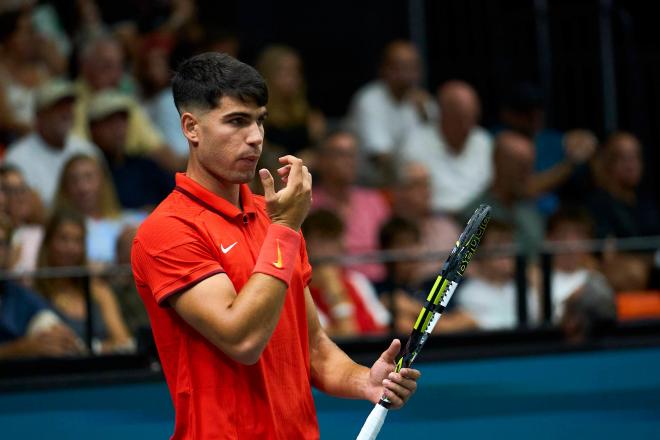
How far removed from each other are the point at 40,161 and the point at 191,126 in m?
4.67

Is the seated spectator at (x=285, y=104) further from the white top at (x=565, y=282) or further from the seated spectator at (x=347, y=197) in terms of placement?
the white top at (x=565, y=282)

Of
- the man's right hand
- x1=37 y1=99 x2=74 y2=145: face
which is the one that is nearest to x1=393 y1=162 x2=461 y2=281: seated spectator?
x1=37 y1=99 x2=74 y2=145: face

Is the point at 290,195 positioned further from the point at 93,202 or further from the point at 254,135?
the point at 93,202

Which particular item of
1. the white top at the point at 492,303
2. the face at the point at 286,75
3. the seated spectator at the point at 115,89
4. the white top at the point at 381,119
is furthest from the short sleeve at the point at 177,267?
the white top at the point at 381,119

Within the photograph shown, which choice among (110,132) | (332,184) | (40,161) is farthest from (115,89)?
(332,184)

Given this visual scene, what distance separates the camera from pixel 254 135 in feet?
10.0

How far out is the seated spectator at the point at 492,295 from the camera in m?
6.98

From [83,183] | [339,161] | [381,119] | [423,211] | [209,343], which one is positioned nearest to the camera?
[209,343]

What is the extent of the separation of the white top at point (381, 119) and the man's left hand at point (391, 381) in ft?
18.8

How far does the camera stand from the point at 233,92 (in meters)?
3.06

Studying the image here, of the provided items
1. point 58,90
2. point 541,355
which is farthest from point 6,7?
point 541,355

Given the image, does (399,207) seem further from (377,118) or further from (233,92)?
(233,92)

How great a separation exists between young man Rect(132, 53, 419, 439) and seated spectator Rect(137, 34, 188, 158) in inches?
206

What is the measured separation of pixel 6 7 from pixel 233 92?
18.6 feet
